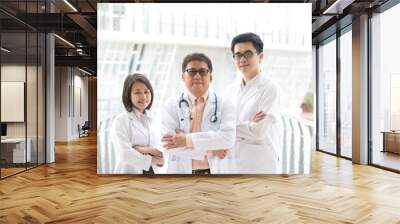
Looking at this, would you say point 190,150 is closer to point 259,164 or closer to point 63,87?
point 259,164

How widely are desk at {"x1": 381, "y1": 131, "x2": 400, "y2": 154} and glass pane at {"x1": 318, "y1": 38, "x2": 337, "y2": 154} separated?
2538mm

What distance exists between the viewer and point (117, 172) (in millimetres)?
6488

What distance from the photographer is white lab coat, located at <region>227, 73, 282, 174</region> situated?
20.9ft

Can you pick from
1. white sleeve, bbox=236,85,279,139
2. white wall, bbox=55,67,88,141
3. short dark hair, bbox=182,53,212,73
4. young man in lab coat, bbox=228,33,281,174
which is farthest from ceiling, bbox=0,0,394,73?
white wall, bbox=55,67,88,141

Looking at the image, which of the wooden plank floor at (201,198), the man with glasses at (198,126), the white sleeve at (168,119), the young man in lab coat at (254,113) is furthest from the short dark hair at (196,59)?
the wooden plank floor at (201,198)

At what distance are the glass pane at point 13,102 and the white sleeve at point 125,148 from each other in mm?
1799

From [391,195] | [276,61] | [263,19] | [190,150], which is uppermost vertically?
[263,19]

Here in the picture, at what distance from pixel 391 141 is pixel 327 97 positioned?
139 inches

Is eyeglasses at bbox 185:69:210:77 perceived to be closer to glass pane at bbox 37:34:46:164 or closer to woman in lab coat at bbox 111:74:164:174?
woman in lab coat at bbox 111:74:164:174

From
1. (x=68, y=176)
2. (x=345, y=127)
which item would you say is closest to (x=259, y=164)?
(x=68, y=176)

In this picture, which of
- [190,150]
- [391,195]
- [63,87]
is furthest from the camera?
[63,87]

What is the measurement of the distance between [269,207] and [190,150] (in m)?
2.19

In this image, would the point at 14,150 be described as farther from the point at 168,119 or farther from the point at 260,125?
the point at 260,125

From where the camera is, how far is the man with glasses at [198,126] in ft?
20.8
